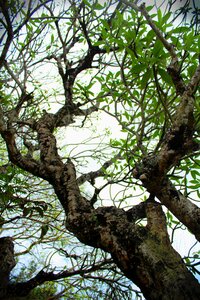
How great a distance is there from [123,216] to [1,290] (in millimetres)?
1451

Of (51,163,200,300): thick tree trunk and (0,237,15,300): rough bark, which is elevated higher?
(0,237,15,300): rough bark

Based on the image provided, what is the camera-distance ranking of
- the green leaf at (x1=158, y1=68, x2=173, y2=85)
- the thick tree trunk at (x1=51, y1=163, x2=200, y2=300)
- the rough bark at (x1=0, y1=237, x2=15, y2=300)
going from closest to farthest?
the thick tree trunk at (x1=51, y1=163, x2=200, y2=300) → the green leaf at (x1=158, y1=68, x2=173, y2=85) → the rough bark at (x1=0, y1=237, x2=15, y2=300)

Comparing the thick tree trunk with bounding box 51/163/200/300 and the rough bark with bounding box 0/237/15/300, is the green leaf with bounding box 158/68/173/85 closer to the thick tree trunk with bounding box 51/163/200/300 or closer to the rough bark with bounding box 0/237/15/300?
the thick tree trunk with bounding box 51/163/200/300

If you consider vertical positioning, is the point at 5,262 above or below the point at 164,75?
above

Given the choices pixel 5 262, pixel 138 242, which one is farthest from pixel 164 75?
pixel 5 262

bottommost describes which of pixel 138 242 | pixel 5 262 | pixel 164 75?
pixel 138 242

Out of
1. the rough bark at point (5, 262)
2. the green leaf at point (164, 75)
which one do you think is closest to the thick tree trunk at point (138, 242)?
the green leaf at point (164, 75)

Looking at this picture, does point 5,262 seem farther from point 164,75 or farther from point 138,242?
point 164,75

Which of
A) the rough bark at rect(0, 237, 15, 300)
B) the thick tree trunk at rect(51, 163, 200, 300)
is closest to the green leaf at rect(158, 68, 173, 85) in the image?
the thick tree trunk at rect(51, 163, 200, 300)

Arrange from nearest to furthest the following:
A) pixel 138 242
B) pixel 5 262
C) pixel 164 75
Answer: pixel 138 242
pixel 164 75
pixel 5 262

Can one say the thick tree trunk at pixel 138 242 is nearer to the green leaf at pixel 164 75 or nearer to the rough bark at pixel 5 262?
the green leaf at pixel 164 75

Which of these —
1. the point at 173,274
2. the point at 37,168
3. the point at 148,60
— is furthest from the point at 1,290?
the point at 148,60

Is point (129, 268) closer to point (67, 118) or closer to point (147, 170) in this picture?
point (147, 170)

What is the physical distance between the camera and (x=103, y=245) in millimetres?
1301
